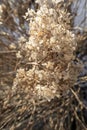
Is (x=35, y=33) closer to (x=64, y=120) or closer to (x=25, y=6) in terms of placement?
(x=64, y=120)

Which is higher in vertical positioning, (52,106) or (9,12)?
(9,12)

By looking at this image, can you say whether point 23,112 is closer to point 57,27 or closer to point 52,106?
point 52,106

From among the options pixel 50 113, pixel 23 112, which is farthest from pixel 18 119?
pixel 50 113

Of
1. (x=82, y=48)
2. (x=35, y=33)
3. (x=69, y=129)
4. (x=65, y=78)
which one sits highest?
(x=82, y=48)

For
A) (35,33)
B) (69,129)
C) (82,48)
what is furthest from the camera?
(82,48)

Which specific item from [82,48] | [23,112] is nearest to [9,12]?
[82,48]

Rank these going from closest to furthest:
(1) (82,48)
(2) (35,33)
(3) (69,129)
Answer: (2) (35,33), (3) (69,129), (1) (82,48)

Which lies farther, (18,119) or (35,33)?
(18,119)
